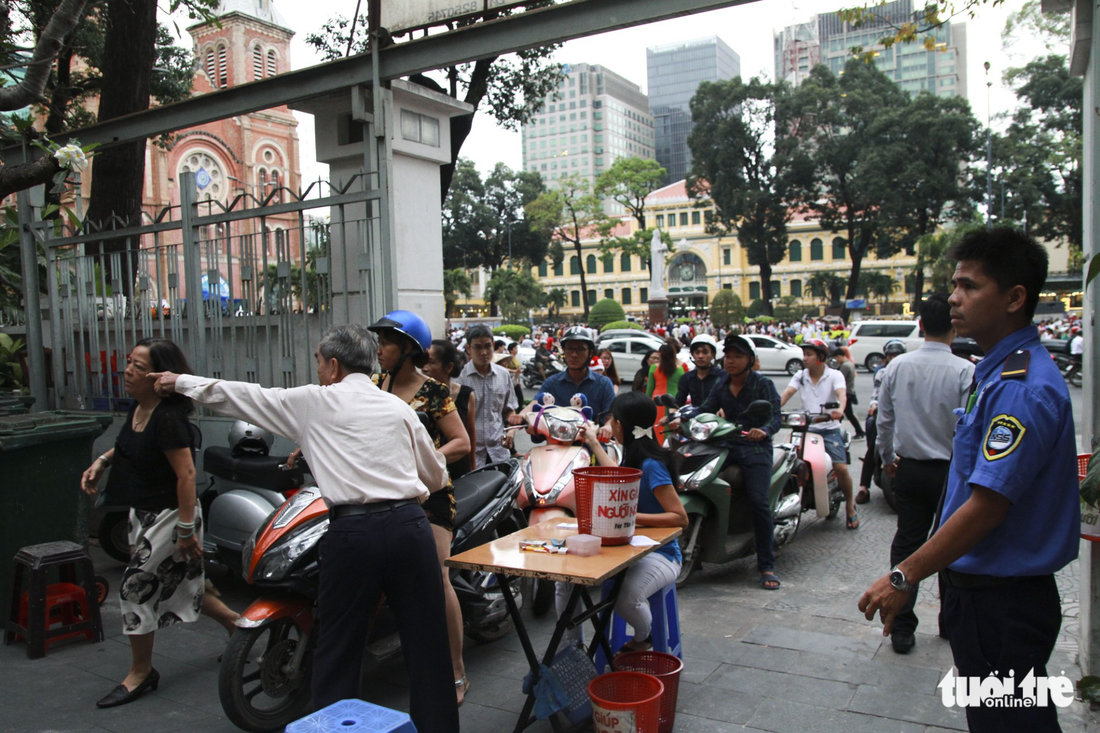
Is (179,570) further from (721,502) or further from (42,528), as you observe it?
(721,502)

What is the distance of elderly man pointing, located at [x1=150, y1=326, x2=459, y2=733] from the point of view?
9.50 ft

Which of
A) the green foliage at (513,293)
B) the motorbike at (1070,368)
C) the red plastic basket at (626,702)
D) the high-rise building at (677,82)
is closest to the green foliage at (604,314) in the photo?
the green foliage at (513,293)

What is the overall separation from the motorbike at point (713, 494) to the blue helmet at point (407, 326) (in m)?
1.97

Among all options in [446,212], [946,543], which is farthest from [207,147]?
[946,543]

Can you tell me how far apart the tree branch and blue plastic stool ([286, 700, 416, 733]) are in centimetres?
410

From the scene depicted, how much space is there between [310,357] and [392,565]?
3.25 meters

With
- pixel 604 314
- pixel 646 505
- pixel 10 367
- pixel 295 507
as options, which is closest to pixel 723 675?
pixel 646 505

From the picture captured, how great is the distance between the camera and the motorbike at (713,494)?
5.41 m

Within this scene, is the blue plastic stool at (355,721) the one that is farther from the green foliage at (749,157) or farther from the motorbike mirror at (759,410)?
the green foliage at (749,157)

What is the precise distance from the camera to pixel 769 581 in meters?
5.49

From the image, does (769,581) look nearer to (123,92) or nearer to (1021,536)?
(1021,536)

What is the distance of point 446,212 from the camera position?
60344mm

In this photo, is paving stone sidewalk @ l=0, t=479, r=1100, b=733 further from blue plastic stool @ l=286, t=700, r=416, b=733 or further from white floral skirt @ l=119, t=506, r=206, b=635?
blue plastic stool @ l=286, t=700, r=416, b=733

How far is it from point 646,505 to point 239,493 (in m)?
2.70
